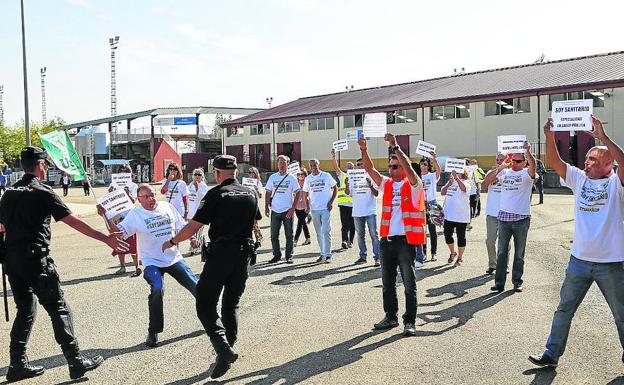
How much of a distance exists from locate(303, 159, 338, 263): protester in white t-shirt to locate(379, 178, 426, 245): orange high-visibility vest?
467cm

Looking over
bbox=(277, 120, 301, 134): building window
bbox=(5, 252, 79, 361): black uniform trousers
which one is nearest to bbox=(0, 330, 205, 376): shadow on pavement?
bbox=(5, 252, 79, 361): black uniform trousers

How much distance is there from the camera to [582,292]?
5.36 metres

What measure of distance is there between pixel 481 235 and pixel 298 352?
32.9ft

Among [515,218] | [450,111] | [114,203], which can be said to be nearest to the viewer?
[114,203]

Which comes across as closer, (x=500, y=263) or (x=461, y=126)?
(x=500, y=263)

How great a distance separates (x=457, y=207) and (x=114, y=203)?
18.8ft

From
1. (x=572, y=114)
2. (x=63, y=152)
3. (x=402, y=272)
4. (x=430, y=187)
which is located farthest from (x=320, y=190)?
(x=572, y=114)

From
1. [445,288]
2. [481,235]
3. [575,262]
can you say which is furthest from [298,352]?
[481,235]

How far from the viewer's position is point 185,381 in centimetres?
524

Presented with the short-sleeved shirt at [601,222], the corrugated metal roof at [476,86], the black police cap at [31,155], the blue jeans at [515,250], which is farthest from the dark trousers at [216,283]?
the corrugated metal roof at [476,86]

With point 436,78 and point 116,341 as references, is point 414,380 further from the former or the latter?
point 436,78

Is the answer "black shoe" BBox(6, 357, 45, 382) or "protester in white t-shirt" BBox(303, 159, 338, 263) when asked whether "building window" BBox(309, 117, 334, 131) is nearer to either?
"protester in white t-shirt" BBox(303, 159, 338, 263)

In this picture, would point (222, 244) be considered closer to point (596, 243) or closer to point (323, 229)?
point (596, 243)

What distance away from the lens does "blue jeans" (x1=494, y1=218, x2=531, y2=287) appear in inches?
336
